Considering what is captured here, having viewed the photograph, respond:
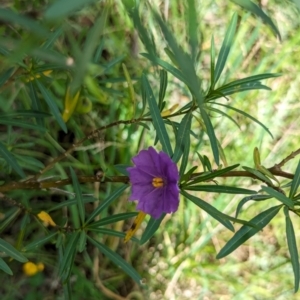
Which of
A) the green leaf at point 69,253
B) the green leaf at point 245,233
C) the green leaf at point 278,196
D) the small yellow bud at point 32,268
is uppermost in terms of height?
the green leaf at point 278,196

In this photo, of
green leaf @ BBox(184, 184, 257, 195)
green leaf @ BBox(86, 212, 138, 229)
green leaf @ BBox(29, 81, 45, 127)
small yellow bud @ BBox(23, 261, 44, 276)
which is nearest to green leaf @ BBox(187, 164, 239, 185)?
green leaf @ BBox(184, 184, 257, 195)

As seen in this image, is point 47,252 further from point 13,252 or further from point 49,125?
point 13,252

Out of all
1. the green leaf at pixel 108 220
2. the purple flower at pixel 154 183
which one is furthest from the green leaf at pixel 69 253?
the purple flower at pixel 154 183

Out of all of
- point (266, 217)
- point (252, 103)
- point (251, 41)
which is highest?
point (251, 41)

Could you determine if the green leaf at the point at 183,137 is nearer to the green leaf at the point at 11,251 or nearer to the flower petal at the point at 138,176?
the flower petal at the point at 138,176

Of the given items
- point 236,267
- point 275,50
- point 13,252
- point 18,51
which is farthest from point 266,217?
point 275,50

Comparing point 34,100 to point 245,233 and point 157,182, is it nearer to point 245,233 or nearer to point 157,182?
point 157,182

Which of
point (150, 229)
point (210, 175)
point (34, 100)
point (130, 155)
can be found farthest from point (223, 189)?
point (130, 155)

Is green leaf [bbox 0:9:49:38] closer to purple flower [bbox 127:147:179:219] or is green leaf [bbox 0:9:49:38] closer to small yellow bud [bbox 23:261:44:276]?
purple flower [bbox 127:147:179:219]
